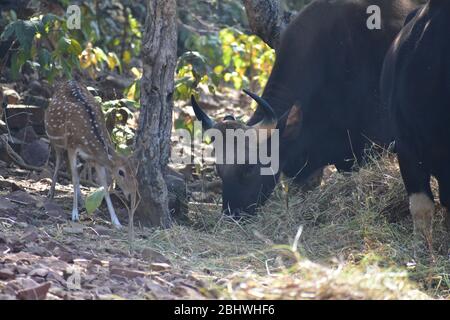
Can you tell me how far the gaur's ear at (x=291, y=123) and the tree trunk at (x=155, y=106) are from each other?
3.90 feet

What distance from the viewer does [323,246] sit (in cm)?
708

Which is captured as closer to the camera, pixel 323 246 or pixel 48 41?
pixel 323 246

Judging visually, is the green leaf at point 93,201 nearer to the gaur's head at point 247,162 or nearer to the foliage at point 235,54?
the gaur's head at point 247,162

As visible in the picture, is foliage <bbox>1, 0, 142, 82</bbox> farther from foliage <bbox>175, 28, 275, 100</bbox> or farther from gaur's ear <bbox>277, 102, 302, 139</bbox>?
gaur's ear <bbox>277, 102, 302, 139</bbox>

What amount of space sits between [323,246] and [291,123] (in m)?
1.69

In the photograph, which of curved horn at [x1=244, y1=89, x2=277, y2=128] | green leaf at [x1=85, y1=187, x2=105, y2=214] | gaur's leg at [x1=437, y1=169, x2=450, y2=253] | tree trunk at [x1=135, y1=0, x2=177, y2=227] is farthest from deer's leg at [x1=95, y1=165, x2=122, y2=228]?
gaur's leg at [x1=437, y1=169, x2=450, y2=253]

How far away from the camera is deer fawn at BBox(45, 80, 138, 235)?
730 cm

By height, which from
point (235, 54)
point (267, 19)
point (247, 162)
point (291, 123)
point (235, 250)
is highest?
point (267, 19)

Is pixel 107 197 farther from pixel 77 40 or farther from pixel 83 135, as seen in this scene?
pixel 77 40

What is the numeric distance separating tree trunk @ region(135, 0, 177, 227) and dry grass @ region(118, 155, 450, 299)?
0.33 metres

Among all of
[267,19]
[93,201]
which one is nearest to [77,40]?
[267,19]

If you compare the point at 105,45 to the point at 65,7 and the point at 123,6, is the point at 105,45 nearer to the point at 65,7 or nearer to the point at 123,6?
the point at 123,6
